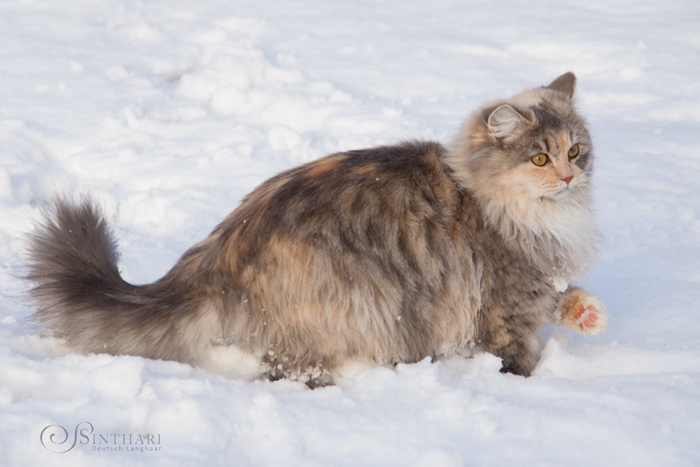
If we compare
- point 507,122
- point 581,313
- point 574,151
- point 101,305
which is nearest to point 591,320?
point 581,313

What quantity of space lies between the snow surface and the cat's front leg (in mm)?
81

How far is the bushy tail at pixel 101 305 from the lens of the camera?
1.92m

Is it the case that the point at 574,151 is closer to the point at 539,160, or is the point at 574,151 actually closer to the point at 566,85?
the point at 539,160

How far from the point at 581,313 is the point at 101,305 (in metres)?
1.81

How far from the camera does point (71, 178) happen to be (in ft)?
11.4

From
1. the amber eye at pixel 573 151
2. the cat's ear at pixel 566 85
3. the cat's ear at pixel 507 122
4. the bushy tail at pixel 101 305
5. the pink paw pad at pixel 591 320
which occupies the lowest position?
the pink paw pad at pixel 591 320

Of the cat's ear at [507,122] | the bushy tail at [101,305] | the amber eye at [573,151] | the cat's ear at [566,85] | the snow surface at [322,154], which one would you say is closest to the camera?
the snow surface at [322,154]

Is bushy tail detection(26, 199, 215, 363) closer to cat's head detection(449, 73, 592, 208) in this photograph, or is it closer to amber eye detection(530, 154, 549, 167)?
cat's head detection(449, 73, 592, 208)

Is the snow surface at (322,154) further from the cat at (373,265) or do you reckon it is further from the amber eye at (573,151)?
the amber eye at (573,151)

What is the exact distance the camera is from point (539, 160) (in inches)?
85.3

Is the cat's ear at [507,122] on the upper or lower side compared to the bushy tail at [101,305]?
upper

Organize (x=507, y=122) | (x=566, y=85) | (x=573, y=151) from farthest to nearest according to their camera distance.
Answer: (x=566, y=85), (x=573, y=151), (x=507, y=122)

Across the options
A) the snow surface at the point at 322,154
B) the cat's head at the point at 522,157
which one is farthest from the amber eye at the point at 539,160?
the snow surface at the point at 322,154

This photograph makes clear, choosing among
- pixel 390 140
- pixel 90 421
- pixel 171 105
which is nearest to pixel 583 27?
pixel 390 140
